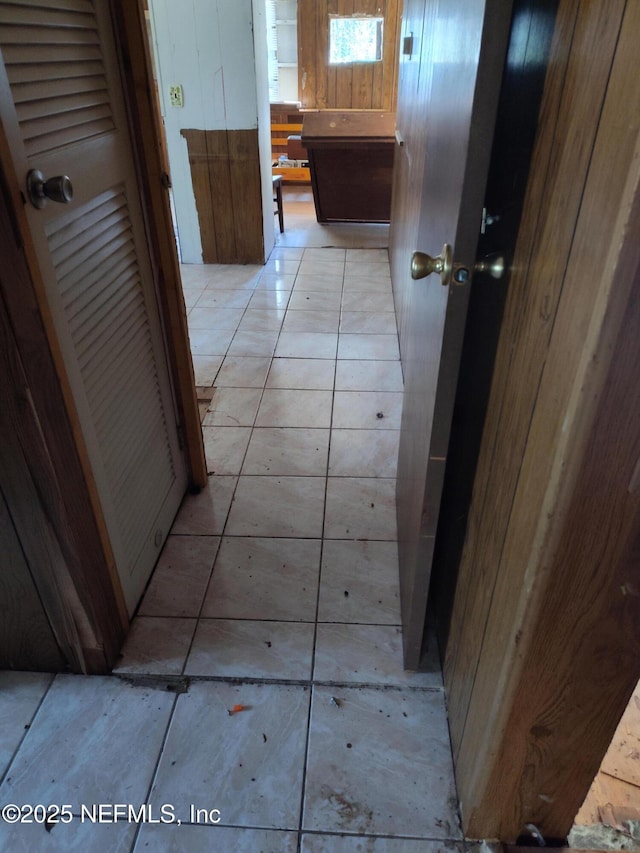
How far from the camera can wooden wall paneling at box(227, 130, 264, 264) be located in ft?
12.7

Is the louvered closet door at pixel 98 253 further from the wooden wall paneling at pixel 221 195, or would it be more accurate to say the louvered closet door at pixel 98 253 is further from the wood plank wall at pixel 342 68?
the wood plank wall at pixel 342 68

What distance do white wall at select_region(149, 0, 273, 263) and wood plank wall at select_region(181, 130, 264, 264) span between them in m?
0.07

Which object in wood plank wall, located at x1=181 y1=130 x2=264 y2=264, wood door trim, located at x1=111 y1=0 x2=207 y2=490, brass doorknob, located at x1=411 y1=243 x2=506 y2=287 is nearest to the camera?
brass doorknob, located at x1=411 y1=243 x2=506 y2=287

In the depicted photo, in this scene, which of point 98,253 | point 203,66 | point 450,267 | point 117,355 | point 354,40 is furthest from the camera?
point 354,40

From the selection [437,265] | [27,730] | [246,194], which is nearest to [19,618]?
[27,730]

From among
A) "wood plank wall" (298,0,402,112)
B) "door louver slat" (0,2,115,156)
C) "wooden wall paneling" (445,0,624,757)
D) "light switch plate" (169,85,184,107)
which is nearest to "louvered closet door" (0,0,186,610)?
"door louver slat" (0,2,115,156)

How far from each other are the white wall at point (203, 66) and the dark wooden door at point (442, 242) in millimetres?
2110

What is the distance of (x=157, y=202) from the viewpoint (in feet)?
5.22

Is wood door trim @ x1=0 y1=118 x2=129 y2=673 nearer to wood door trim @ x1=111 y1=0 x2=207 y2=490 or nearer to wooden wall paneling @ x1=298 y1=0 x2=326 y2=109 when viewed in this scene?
wood door trim @ x1=111 y1=0 x2=207 y2=490

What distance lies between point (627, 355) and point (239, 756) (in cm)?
115

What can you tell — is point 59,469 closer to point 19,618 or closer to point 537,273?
point 19,618

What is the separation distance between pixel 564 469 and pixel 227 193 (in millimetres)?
3798

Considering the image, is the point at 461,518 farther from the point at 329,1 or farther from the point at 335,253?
the point at 329,1

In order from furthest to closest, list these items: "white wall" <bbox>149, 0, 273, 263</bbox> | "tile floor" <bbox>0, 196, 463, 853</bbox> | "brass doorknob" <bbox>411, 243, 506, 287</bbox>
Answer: "white wall" <bbox>149, 0, 273, 263</bbox> → "tile floor" <bbox>0, 196, 463, 853</bbox> → "brass doorknob" <bbox>411, 243, 506, 287</bbox>
